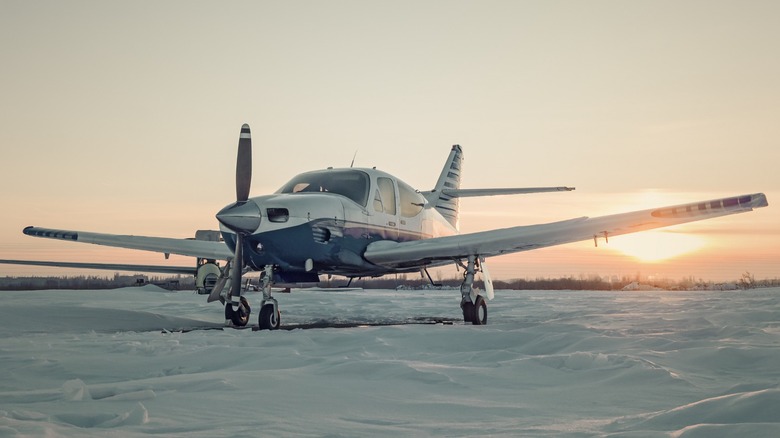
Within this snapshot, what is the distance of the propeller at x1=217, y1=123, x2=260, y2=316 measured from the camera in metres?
10.2

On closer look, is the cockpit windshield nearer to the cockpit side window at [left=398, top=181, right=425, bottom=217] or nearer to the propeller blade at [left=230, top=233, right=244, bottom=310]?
the cockpit side window at [left=398, top=181, right=425, bottom=217]

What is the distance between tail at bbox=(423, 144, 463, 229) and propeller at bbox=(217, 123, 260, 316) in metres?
7.24

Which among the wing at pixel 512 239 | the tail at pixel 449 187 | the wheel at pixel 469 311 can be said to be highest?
the tail at pixel 449 187

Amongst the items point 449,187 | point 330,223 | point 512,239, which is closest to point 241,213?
point 330,223

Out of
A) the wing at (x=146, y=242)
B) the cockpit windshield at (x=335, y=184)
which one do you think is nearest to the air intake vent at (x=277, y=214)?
the cockpit windshield at (x=335, y=184)

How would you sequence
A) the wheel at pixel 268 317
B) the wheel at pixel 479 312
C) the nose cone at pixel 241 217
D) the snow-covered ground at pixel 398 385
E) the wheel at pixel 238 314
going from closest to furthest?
the snow-covered ground at pixel 398 385 → the nose cone at pixel 241 217 → the wheel at pixel 268 317 → the wheel at pixel 238 314 → the wheel at pixel 479 312

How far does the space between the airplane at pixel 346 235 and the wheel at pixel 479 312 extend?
2cm

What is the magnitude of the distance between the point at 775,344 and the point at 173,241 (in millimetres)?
11618

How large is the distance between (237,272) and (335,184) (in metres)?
2.59

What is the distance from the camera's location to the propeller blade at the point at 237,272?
35.8ft

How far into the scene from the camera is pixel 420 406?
4.14 metres

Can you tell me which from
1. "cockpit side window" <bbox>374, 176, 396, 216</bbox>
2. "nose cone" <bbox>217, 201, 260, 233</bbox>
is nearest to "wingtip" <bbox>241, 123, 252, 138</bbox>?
"nose cone" <bbox>217, 201, 260, 233</bbox>

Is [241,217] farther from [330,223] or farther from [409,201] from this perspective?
[409,201]

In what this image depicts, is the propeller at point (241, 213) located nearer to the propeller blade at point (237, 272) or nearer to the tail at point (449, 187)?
the propeller blade at point (237, 272)
